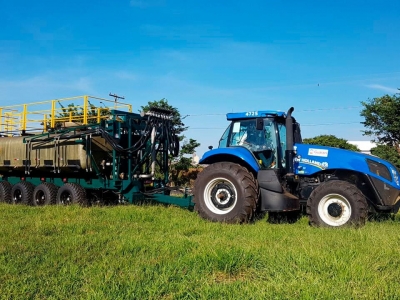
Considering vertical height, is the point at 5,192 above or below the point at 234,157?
below

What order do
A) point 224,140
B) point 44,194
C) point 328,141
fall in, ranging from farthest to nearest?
point 328,141 < point 44,194 < point 224,140

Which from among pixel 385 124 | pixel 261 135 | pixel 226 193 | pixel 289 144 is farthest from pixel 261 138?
pixel 385 124

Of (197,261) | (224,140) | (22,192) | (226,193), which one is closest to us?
(197,261)

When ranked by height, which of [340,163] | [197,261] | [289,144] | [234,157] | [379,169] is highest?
[289,144]

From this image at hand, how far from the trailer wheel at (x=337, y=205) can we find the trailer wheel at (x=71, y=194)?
640cm

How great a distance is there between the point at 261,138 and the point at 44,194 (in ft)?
23.4

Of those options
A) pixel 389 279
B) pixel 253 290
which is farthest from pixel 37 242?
pixel 389 279

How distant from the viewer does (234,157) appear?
914 centimetres

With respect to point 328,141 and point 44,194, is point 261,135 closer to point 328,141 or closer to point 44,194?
point 44,194

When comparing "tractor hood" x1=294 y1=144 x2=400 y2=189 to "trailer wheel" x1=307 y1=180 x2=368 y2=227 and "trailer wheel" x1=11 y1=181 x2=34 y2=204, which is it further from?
"trailer wheel" x1=11 y1=181 x2=34 y2=204

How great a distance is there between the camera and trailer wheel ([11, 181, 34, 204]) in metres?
13.4

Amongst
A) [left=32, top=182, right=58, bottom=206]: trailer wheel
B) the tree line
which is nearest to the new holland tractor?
[left=32, top=182, right=58, bottom=206]: trailer wheel

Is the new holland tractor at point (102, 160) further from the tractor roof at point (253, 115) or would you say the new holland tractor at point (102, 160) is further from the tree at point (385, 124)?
the tree at point (385, 124)

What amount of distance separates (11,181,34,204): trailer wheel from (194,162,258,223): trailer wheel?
21.9 ft
